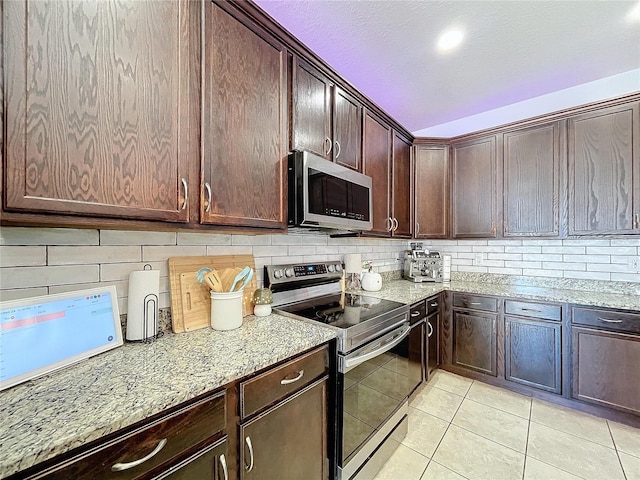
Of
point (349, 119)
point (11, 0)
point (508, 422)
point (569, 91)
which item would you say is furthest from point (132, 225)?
point (569, 91)

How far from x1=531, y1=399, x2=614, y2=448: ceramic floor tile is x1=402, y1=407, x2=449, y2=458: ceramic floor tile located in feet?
2.42

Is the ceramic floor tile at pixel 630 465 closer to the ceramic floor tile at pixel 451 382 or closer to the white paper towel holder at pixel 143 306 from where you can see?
the ceramic floor tile at pixel 451 382

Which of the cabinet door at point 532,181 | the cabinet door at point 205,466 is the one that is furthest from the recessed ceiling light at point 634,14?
the cabinet door at point 205,466

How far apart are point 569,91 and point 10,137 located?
379cm

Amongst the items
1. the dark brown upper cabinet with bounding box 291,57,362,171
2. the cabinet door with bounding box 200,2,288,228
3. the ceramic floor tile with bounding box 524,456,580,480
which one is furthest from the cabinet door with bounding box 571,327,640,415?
the cabinet door with bounding box 200,2,288,228

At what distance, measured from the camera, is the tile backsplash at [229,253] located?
38.2 inches

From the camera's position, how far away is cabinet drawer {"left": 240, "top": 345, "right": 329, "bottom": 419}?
955 mm

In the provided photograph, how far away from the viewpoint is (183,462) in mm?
782

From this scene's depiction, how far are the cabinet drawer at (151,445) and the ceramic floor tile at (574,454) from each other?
1.58 m

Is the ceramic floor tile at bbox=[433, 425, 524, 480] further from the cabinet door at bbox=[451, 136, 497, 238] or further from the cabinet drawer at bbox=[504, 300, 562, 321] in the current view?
the cabinet door at bbox=[451, 136, 497, 238]

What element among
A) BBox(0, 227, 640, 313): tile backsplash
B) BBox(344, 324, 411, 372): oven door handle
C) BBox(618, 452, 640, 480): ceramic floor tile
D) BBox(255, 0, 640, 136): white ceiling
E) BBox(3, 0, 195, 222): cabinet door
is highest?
BBox(255, 0, 640, 136): white ceiling

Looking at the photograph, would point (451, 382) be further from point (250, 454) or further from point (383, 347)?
point (250, 454)

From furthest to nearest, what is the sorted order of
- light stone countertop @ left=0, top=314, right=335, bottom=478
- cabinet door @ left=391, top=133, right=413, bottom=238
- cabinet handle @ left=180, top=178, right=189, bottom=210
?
cabinet door @ left=391, top=133, right=413, bottom=238 → cabinet handle @ left=180, top=178, right=189, bottom=210 → light stone countertop @ left=0, top=314, right=335, bottom=478

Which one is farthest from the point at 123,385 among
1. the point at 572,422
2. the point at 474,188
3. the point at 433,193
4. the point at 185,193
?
the point at 474,188
